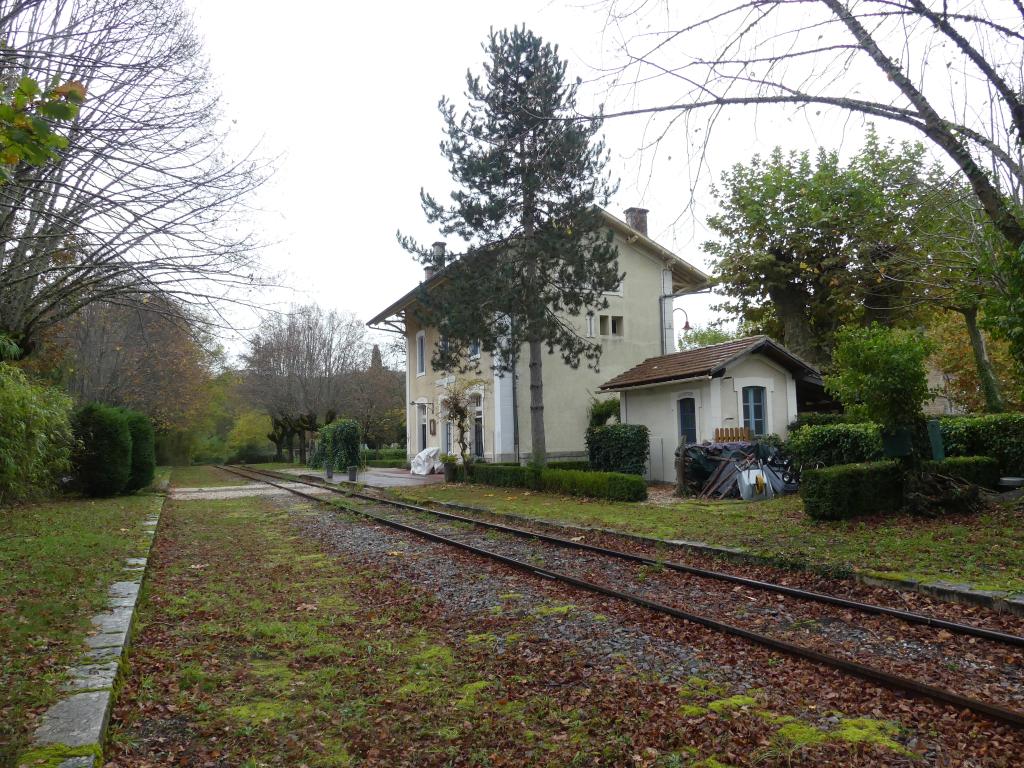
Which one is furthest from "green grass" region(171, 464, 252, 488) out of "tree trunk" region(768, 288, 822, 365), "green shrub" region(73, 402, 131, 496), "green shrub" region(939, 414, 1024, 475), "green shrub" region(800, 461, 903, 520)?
"green shrub" region(939, 414, 1024, 475)

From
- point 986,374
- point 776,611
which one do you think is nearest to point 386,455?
point 986,374

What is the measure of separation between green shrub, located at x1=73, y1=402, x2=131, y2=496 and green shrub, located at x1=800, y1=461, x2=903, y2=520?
57.3ft

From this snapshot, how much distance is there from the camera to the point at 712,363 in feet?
63.2

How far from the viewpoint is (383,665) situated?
536 centimetres

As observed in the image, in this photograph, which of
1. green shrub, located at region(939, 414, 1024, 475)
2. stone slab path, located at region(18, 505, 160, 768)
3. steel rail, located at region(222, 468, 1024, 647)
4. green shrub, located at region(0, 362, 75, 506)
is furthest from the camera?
green shrub, located at region(939, 414, 1024, 475)

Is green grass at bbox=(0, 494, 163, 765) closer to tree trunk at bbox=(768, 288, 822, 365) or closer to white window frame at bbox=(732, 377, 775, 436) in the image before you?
white window frame at bbox=(732, 377, 775, 436)

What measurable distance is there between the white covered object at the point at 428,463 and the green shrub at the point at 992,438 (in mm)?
18628

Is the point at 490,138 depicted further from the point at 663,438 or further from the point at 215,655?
the point at 215,655

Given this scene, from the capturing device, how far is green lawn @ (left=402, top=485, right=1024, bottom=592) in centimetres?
773

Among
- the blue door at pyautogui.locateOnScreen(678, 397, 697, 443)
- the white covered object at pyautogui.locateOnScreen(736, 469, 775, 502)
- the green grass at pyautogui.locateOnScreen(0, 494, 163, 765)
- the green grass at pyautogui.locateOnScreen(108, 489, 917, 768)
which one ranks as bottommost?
the green grass at pyautogui.locateOnScreen(108, 489, 917, 768)

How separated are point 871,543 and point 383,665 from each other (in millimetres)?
6847

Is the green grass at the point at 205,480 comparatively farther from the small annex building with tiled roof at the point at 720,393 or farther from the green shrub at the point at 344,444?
the small annex building with tiled roof at the point at 720,393

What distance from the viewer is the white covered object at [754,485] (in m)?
16.0

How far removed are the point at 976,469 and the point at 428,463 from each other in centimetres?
2024
